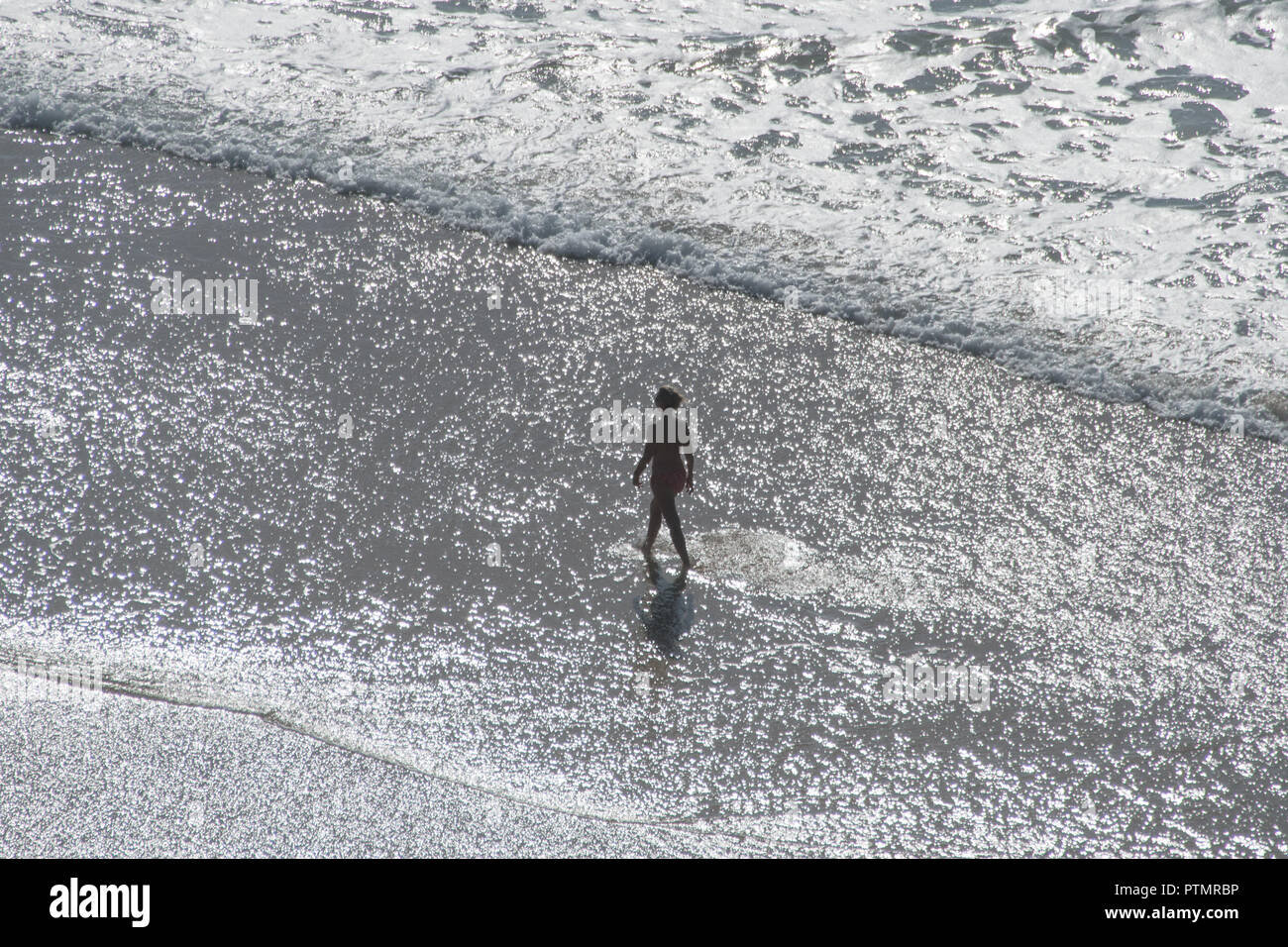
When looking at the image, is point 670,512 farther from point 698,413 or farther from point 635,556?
point 698,413

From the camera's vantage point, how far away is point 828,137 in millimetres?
14758

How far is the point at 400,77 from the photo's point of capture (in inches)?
625

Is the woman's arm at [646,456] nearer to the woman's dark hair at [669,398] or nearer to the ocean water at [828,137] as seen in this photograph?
the woman's dark hair at [669,398]

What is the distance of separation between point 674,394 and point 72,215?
7.64 metres

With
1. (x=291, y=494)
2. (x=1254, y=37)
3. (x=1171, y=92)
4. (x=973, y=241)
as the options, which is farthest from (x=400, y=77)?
(x=1254, y=37)

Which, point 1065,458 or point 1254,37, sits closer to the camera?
point 1065,458

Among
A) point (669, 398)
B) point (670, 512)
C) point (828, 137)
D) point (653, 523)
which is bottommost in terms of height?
point (653, 523)

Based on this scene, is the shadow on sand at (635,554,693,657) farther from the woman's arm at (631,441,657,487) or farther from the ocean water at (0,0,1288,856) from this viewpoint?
the woman's arm at (631,441,657,487)

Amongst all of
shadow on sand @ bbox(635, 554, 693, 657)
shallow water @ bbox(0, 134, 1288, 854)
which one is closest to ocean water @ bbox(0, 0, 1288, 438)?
shallow water @ bbox(0, 134, 1288, 854)

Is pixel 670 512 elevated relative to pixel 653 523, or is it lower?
elevated

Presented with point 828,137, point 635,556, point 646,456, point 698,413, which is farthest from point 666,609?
point 828,137

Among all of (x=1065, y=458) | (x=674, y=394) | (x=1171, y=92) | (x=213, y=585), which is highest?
→ (x=1171, y=92)
